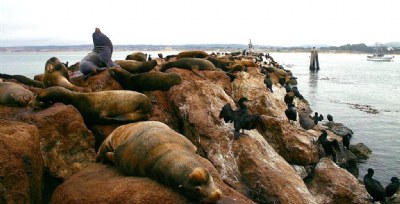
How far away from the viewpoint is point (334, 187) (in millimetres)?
8898

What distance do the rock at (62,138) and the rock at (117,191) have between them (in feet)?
4.31

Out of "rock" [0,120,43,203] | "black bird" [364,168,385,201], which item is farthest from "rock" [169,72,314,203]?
"rock" [0,120,43,203]

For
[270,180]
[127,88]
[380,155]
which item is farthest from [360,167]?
[127,88]

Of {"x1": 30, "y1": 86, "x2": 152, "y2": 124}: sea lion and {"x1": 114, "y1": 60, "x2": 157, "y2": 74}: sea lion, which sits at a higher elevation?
{"x1": 114, "y1": 60, "x2": 157, "y2": 74}: sea lion

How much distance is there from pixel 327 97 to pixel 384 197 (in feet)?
82.0

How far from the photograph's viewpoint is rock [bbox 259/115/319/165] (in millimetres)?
9398

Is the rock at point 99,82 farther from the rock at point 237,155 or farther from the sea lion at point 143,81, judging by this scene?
the rock at point 237,155

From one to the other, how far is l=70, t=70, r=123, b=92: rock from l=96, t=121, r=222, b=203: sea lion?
3791mm

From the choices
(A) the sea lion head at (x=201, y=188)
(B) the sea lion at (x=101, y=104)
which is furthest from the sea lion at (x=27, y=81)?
Answer: (A) the sea lion head at (x=201, y=188)

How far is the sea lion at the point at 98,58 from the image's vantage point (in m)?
10.0

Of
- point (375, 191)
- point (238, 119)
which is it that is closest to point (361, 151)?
point (375, 191)

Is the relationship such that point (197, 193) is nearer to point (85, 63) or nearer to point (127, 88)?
point (127, 88)

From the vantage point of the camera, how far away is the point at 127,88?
9.28 m

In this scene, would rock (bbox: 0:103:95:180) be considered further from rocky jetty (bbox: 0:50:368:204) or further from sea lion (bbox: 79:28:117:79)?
sea lion (bbox: 79:28:117:79)
